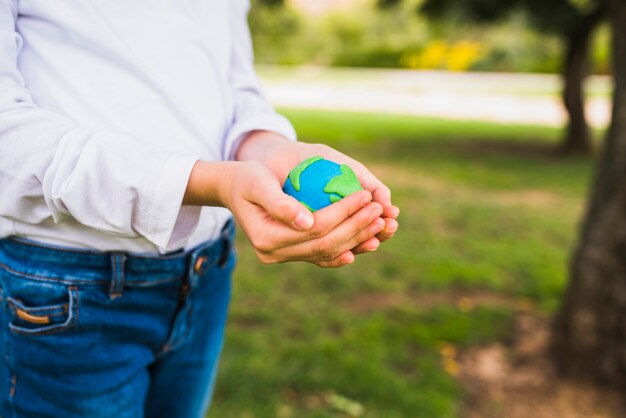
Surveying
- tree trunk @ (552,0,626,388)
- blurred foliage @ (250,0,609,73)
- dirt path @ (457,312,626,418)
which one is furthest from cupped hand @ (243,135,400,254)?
blurred foliage @ (250,0,609,73)

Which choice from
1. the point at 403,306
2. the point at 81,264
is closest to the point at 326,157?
the point at 81,264

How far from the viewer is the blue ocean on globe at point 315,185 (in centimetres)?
95

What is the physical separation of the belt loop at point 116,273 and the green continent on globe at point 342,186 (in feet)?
1.49

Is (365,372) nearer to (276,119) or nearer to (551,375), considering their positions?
(551,375)

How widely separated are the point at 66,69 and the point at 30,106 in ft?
0.49

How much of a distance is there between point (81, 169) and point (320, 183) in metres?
0.38

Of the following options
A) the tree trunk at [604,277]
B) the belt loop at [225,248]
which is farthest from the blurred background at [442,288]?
the belt loop at [225,248]

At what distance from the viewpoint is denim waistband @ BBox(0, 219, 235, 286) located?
1112 millimetres

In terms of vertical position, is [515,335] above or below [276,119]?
below

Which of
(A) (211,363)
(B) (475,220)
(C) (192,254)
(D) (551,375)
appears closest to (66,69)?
(C) (192,254)

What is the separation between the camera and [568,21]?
9.84 meters

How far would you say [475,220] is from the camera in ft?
19.0

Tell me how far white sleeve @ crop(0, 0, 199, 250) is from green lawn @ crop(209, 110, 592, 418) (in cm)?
185

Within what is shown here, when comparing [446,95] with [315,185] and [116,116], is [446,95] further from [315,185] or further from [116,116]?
[315,185]
